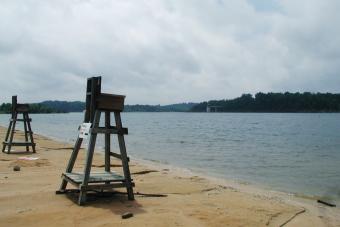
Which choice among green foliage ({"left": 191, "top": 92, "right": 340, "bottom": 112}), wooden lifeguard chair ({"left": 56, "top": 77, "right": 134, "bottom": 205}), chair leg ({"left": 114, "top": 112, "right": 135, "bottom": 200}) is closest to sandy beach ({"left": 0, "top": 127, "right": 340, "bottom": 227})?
chair leg ({"left": 114, "top": 112, "right": 135, "bottom": 200})

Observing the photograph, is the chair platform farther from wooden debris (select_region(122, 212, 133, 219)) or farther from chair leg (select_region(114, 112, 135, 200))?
wooden debris (select_region(122, 212, 133, 219))

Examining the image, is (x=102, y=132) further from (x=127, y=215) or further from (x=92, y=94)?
(x=127, y=215)

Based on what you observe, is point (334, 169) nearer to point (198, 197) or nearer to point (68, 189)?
point (198, 197)

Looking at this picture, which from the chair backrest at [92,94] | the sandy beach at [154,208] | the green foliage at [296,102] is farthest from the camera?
the green foliage at [296,102]

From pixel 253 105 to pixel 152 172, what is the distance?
166 metres

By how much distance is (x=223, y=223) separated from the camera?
6.73m

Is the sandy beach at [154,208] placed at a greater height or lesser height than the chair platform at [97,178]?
lesser

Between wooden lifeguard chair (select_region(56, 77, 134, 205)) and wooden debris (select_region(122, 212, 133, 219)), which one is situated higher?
wooden lifeguard chair (select_region(56, 77, 134, 205))

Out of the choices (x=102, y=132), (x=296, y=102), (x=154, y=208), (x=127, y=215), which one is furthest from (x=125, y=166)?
(x=296, y=102)

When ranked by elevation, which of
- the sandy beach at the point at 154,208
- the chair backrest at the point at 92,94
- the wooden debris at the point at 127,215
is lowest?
the sandy beach at the point at 154,208

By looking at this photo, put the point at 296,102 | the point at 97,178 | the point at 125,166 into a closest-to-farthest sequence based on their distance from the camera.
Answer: the point at 97,178, the point at 125,166, the point at 296,102

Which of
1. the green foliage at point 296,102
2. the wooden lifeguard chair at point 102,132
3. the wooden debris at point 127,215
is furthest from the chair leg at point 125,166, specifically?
the green foliage at point 296,102

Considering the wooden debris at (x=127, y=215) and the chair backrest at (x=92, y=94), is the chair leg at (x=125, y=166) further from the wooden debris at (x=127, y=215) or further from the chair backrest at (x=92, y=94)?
the wooden debris at (x=127, y=215)

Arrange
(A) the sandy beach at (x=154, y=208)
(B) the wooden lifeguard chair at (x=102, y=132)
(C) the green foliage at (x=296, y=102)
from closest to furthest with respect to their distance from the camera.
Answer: (A) the sandy beach at (x=154, y=208), (B) the wooden lifeguard chair at (x=102, y=132), (C) the green foliage at (x=296, y=102)
